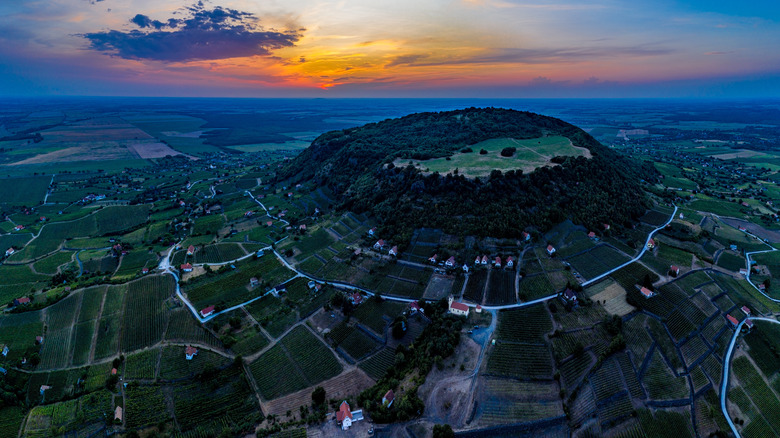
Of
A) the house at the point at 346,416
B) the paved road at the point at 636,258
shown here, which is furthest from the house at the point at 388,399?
the paved road at the point at 636,258

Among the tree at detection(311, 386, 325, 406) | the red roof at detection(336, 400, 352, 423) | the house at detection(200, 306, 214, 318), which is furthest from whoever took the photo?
the house at detection(200, 306, 214, 318)

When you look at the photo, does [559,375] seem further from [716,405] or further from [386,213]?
[386,213]

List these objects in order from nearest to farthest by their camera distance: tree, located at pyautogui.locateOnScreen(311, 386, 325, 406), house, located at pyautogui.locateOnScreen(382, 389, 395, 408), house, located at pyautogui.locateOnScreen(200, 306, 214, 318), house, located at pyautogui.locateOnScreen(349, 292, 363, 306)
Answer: house, located at pyautogui.locateOnScreen(382, 389, 395, 408) < tree, located at pyautogui.locateOnScreen(311, 386, 325, 406) < house, located at pyautogui.locateOnScreen(200, 306, 214, 318) < house, located at pyautogui.locateOnScreen(349, 292, 363, 306)

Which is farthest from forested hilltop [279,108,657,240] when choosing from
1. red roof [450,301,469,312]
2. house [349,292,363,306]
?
red roof [450,301,469,312]

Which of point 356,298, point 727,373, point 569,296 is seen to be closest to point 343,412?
point 356,298

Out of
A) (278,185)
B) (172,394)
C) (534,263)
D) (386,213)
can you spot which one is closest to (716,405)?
(534,263)

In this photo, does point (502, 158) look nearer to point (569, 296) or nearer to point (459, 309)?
point (569, 296)

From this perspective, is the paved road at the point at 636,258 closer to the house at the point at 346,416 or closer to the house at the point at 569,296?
the house at the point at 569,296

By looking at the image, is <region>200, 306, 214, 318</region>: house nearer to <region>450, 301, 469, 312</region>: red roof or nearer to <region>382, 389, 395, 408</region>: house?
<region>382, 389, 395, 408</region>: house
